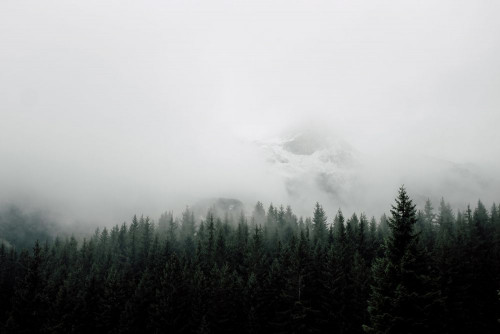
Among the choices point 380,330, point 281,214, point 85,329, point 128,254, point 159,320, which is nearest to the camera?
point 380,330

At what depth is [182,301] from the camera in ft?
208

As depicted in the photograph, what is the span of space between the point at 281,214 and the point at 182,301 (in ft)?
309

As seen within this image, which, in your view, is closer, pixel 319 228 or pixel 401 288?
pixel 401 288

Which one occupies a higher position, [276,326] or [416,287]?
[416,287]

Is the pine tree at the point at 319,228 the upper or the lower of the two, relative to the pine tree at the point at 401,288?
upper

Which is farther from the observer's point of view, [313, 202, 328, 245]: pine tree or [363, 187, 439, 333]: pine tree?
[313, 202, 328, 245]: pine tree

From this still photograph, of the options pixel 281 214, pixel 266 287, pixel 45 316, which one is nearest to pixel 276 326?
pixel 266 287

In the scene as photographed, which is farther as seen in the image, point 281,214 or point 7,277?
point 281,214

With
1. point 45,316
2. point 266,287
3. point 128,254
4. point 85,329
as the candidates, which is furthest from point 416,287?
point 128,254

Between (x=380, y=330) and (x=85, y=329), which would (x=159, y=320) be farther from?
(x=380, y=330)

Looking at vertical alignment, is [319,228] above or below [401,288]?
above

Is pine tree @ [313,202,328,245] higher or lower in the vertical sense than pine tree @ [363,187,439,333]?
higher

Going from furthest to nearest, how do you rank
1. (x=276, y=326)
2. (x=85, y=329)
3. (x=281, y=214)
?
(x=281, y=214)
(x=85, y=329)
(x=276, y=326)

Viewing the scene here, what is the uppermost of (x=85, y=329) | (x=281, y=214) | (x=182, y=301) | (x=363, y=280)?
(x=281, y=214)
